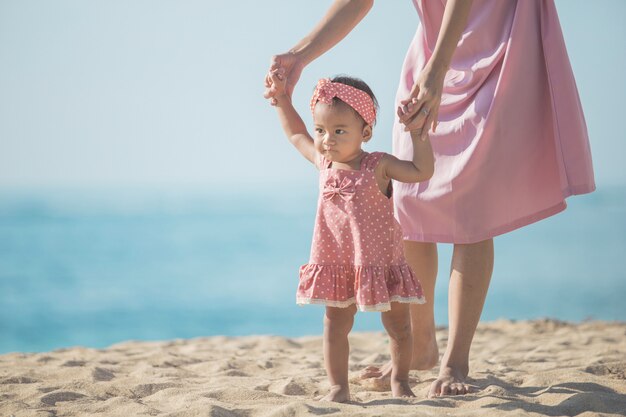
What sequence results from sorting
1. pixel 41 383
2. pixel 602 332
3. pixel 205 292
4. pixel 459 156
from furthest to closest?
pixel 205 292 → pixel 602 332 → pixel 41 383 → pixel 459 156

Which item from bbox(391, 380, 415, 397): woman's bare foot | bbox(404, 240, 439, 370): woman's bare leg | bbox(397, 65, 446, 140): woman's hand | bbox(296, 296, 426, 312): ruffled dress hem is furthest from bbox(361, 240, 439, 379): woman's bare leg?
bbox(397, 65, 446, 140): woman's hand

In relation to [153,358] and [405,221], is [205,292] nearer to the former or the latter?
[153,358]

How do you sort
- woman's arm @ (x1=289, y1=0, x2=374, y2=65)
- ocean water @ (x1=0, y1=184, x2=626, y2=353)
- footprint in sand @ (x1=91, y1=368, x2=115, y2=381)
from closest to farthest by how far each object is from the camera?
woman's arm @ (x1=289, y1=0, x2=374, y2=65) → footprint in sand @ (x1=91, y1=368, x2=115, y2=381) → ocean water @ (x1=0, y1=184, x2=626, y2=353)

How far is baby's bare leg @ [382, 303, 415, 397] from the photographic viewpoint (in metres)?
3.11

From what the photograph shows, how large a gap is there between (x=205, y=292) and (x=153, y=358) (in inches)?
516

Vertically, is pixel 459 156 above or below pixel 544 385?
above

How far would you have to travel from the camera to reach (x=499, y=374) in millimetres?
3924

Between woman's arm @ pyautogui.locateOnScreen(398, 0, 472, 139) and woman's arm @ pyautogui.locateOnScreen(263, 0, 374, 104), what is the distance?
0.57 metres

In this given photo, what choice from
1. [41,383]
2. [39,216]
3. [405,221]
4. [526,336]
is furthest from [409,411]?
[39,216]

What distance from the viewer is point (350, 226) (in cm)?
302

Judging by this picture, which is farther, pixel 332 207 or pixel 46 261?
pixel 46 261

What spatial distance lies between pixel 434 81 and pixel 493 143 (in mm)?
461

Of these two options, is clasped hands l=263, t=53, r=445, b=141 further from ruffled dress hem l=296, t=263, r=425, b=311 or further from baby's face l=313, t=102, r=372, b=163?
ruffled dress hem l=296, t=263, r=425, b=311

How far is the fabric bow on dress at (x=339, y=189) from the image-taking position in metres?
3.02
